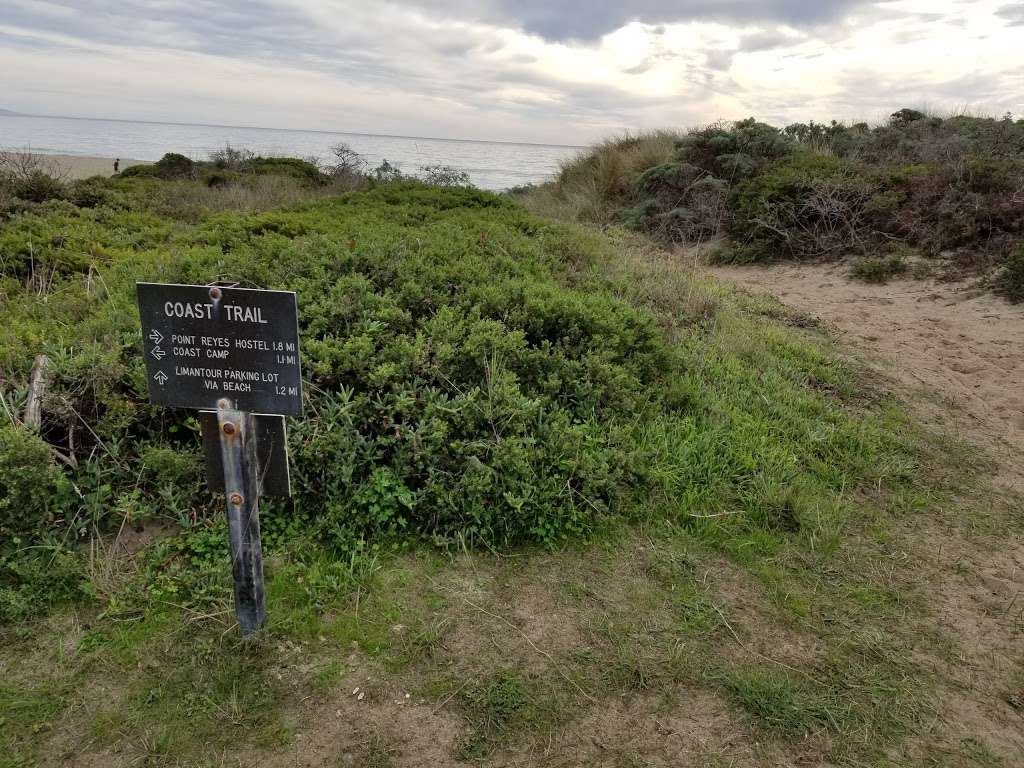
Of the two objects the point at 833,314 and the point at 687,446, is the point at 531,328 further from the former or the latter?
the point at 833,314

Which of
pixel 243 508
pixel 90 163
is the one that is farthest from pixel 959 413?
pixel 90 163

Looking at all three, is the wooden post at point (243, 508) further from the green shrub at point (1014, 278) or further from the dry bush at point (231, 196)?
the green shrub at point (1014, 278)

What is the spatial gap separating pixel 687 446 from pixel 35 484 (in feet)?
11.9

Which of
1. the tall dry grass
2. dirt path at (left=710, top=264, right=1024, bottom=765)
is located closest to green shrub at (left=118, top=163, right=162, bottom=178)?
the tall dry grass

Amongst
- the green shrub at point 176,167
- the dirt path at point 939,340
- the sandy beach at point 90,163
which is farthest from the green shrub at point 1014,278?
the sandy beach at point 90,163

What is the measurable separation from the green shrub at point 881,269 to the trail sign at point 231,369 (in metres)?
9.63

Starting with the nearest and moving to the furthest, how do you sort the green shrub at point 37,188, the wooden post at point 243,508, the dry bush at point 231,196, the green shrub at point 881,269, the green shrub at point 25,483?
the wooden post at point 243,508 → the green shrub at point 25,483 → the green shrub at point 881,269 → the green shrub at point 37,188 → the dry bush at point 231,196

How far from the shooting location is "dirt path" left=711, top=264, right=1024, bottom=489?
5.37 m

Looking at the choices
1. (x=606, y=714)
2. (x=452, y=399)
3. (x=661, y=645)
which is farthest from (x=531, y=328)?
(x=606, y=714)

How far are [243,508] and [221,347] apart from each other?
638 millimetres

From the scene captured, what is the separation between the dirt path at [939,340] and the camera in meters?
5.37

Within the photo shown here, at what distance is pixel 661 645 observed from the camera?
2914 millimetres

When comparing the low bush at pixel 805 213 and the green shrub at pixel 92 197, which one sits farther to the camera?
the low bush at pixel 805 213

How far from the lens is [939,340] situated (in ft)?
24.0
